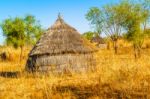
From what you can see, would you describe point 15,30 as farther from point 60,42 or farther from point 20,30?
point 60,42

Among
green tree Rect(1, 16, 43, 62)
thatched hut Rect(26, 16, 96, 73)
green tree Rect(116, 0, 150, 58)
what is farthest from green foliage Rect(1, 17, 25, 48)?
thatched hut Rect(26, 16, 96, 73)

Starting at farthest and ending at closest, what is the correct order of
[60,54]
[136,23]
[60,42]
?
[136,23]
[60,42]
[60,54]

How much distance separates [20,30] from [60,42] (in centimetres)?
1816

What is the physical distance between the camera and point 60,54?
1861 cm

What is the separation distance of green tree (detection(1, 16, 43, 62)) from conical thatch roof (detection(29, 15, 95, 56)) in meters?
16.9

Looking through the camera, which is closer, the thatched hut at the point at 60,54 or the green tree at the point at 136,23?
the thatched hut at the point at 60,54

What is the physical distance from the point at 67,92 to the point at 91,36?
6826 cm

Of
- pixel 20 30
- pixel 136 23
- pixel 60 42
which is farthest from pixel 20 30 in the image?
pixel 60 42

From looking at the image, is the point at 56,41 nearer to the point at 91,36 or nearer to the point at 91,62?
the point at 91,62

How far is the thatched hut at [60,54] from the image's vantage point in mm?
18516

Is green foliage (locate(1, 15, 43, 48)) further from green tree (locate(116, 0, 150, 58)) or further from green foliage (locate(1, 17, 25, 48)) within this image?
green tree (locate(116, 0, 150, 58))

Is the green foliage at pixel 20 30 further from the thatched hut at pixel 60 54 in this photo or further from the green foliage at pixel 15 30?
the thatched hut at pixel 60 54

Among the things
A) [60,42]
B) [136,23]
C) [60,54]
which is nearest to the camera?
[60,54]

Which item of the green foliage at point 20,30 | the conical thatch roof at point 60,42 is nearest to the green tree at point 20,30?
the green foliage at point 20,30
